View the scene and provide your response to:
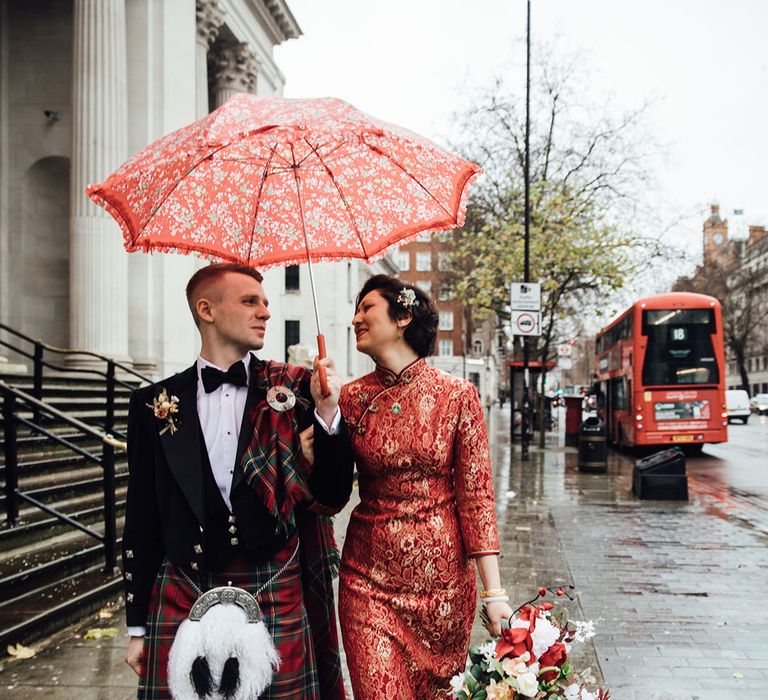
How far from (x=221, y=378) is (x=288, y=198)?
950mm

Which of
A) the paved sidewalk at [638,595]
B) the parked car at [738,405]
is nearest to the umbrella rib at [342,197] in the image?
the paved sidewalk at [638,595]

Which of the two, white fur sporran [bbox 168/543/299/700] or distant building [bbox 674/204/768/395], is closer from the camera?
white fur sporran [bbox 168/543/299/700]

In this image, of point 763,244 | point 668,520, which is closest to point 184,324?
point 668,520

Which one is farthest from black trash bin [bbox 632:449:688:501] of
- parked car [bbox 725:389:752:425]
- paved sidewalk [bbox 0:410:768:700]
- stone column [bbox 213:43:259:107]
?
parked car [bbox 725:389:752:425]

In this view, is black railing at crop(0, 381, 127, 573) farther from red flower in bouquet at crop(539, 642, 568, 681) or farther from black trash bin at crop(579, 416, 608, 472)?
black trash bin at crop(579, 416, 608, 472)

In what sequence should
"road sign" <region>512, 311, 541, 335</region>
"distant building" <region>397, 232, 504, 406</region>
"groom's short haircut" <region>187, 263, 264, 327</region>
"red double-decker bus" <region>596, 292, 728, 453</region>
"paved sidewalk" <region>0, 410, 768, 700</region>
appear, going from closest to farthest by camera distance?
"groom's short haircut" <region>187, 263, 264, 327</region> → "paved sidewalk" <region>0, 410, 768, 700</region> → "road sign" <region>512, 311, 541, 335</region> → "red double-decker bus" <region>596, 292, 728, 453</region> → "distant building" <region>397, 232, 504, 406</region>

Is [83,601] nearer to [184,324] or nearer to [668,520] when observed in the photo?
[668,520]

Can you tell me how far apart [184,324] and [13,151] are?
16.3 ft

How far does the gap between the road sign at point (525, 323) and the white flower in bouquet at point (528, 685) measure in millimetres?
14968

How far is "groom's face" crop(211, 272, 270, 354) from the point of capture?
266cm

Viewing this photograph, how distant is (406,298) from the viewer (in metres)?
2.91

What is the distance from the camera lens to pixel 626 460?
20016 millimetres

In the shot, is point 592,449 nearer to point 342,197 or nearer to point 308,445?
point 342,197

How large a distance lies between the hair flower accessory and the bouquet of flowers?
43.9 inches
